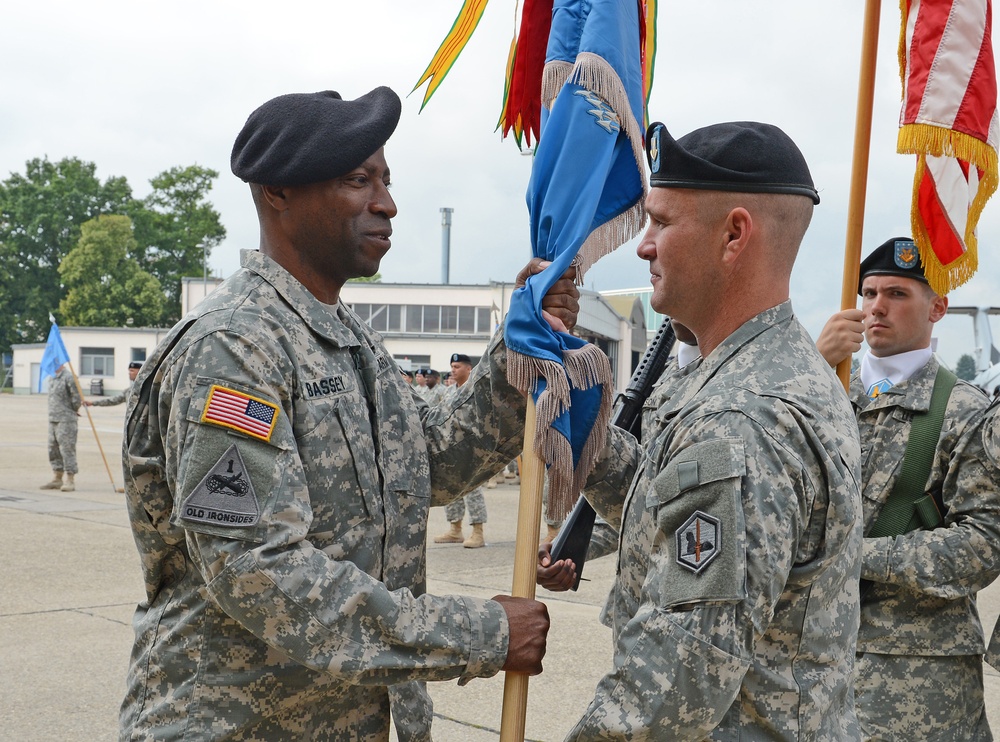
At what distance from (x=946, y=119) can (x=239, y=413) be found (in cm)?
285

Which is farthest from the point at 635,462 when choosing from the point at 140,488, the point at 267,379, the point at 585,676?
the point at 585,676

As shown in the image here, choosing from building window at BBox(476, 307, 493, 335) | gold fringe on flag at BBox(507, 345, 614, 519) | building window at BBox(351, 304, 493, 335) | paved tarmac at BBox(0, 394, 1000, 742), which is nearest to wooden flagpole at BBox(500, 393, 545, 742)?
gold fringe on flag at BBox(507, 345, 614, 519)

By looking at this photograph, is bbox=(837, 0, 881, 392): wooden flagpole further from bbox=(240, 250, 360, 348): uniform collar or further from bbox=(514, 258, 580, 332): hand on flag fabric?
bbox=(240, 250, 360, 348): uniform collar

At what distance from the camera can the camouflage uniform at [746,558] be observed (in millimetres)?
1811

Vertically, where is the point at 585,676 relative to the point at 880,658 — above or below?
below

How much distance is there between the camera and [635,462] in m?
3.00

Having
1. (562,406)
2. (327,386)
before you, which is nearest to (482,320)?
(562,406)

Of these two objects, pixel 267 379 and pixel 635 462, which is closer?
pixel 267 379

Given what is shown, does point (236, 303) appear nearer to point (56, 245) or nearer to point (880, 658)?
point (880, 658)

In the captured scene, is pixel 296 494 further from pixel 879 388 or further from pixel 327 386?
pixel 879 388

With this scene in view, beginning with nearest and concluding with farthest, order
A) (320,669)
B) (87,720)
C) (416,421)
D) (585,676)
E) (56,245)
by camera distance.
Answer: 1. (320,669)
2. (416,421)
3. (87,720)
4. (585,676)
5. (56,245)

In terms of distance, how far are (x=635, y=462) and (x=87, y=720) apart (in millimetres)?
3363

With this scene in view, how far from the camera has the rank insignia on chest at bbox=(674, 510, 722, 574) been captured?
180 cm

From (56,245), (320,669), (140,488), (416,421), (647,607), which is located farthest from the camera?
(56,245)
